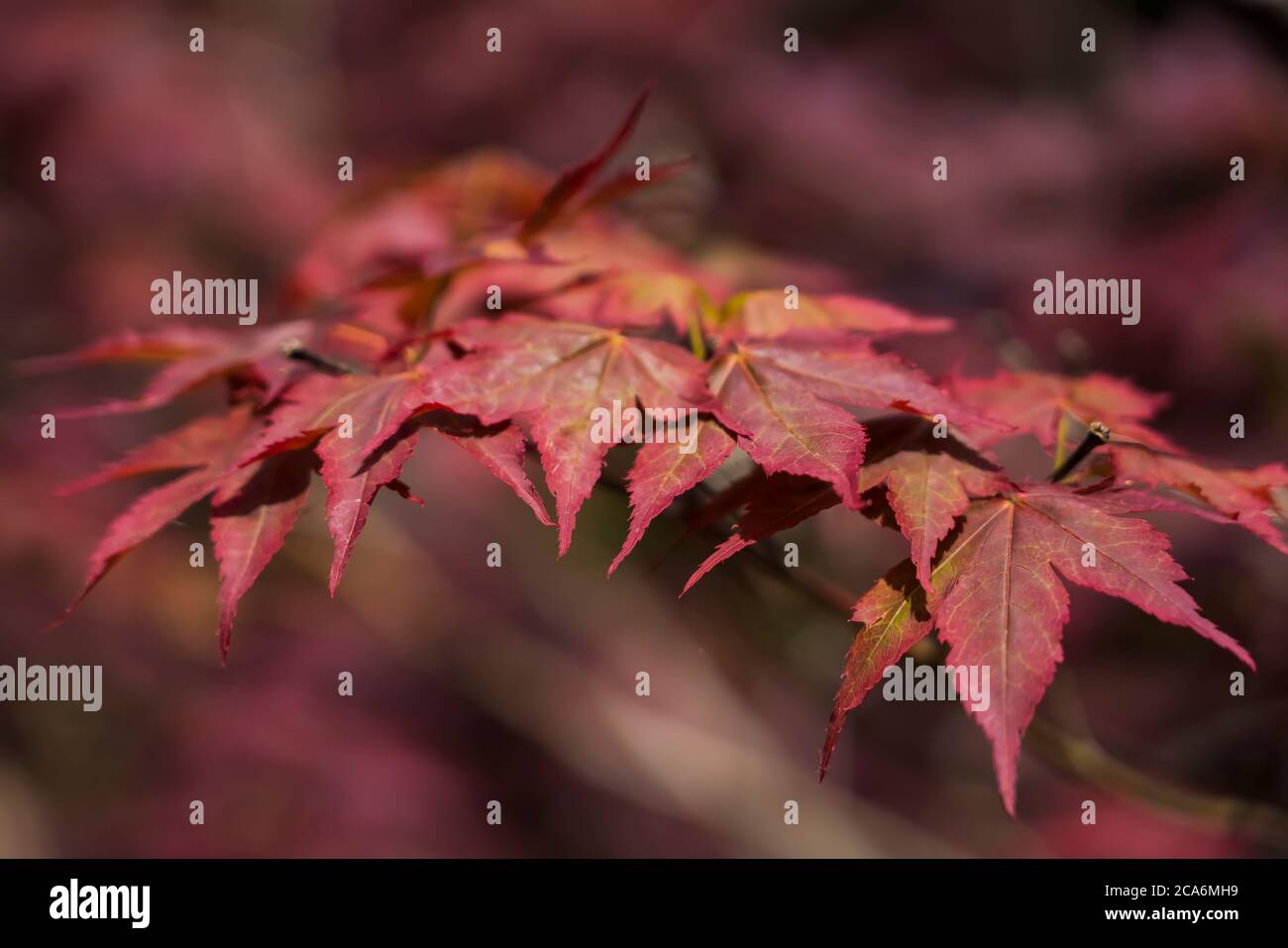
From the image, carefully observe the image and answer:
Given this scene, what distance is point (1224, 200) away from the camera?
2.49 meters

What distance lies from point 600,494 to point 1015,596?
167cm

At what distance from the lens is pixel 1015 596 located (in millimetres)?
816

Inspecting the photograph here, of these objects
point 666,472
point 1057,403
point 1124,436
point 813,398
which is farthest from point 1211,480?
point 666,472

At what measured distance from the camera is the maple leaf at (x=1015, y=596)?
2.50ft

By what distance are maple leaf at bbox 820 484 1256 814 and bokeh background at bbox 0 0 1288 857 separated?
4.88 ft

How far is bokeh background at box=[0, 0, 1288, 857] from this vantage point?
257 cm

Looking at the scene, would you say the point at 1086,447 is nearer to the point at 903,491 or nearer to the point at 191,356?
the point at 903,491

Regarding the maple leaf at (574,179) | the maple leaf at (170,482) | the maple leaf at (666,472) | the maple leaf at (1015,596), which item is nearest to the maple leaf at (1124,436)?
the maple leaf at (1015,596)

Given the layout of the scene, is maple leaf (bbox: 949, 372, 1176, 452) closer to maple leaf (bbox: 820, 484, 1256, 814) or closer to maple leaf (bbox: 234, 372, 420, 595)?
maple leaf (bbox: 820, 484, 1256, 814)

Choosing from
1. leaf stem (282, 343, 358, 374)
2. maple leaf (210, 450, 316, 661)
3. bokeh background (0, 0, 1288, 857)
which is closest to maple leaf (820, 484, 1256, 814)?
maple leaf (210, 450, 316, 661)
